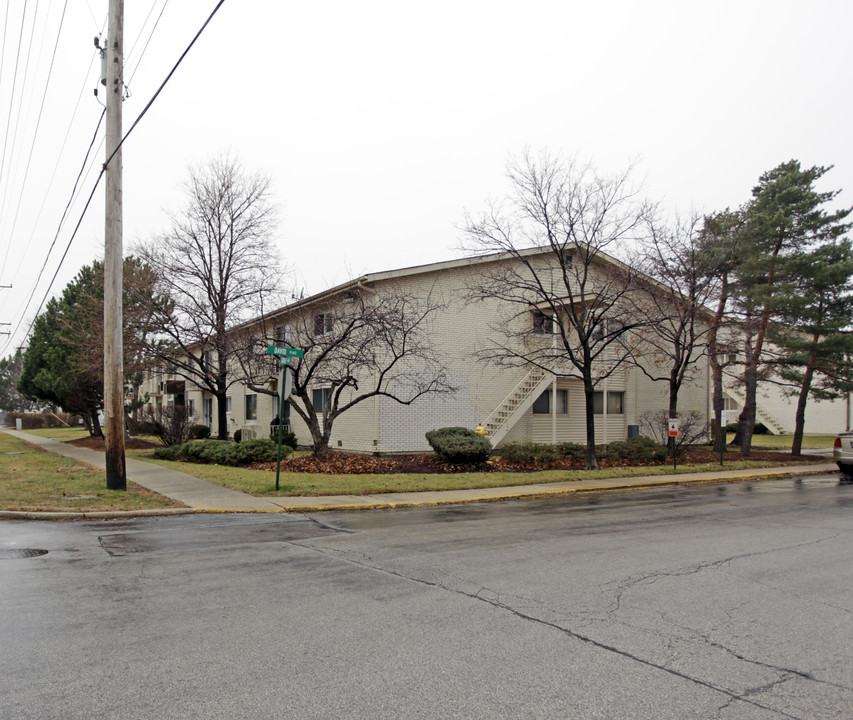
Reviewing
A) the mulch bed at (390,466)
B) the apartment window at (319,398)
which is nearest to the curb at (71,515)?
the mulch bed at (390,466)

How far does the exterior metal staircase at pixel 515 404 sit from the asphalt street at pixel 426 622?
13.2 m

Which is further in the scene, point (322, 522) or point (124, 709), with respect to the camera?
point (322, 522)

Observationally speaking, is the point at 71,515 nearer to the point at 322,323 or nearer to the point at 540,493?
the point at 540,493

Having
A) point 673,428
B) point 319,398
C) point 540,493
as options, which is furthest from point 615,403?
point 540,493

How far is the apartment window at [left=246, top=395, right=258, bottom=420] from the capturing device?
31875 millimetres

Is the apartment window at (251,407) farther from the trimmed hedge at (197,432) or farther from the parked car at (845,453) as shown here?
the parked car at (845,453)

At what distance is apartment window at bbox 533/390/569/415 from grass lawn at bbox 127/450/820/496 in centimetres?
672

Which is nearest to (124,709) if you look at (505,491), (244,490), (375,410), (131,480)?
(244,490)

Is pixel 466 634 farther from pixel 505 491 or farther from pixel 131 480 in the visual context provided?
pixel 131 480

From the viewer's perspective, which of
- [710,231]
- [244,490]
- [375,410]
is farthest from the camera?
[710,231]

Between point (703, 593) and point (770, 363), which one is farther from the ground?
point (770, 363)

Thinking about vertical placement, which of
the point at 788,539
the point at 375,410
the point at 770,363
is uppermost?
the point at 770,363

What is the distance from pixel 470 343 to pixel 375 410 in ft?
15.0

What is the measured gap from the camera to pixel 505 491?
47.8ft
